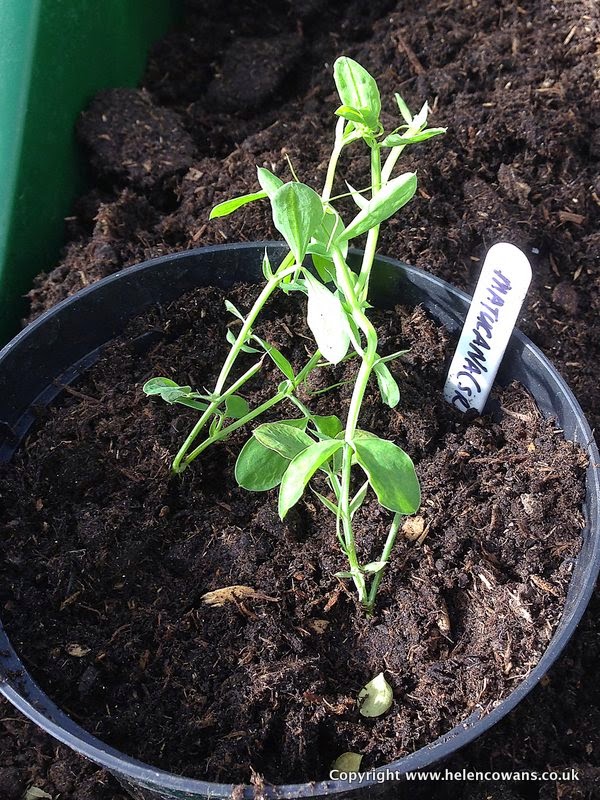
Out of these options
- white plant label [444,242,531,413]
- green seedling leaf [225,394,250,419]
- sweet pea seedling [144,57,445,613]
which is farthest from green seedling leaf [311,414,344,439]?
white plant label [444,242,531,413]

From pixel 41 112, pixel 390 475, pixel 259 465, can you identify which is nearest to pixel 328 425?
pixel 259 465

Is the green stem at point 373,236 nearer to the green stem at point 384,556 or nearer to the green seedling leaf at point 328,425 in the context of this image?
the green seedling leaf at point 328,425

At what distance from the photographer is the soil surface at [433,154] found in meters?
1.25

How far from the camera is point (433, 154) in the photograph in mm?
1318

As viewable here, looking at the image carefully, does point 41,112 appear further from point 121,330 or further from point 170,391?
point 170,391

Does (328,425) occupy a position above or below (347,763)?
above

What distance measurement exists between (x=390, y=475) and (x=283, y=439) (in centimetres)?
15

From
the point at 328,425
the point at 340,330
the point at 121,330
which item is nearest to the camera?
the point at 340,330

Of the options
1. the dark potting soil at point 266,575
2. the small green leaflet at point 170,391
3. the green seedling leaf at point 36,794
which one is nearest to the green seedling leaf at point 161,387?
the small green leaflet at point 170,391

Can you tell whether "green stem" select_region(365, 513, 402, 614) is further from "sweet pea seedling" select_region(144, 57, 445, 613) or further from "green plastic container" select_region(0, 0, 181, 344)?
"green plastic container" select_region(0, 0, 181, 344)

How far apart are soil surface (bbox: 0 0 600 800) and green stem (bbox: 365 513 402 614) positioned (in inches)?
9.7

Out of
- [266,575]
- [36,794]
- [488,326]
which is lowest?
[36,794]

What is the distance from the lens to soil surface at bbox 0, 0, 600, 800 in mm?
1247

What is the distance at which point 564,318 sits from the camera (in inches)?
50.1
